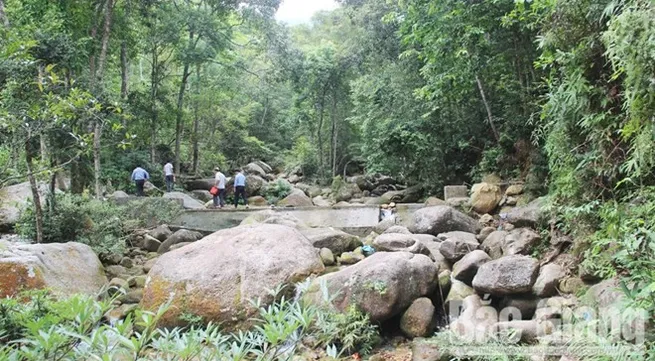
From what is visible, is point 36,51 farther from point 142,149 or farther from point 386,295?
point 142,149

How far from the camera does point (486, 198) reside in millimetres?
9258

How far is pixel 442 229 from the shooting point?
25.5ft

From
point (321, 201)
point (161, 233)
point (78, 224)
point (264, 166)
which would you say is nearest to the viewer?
point (78, 224)

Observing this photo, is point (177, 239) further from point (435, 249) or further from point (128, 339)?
point (128, 339)

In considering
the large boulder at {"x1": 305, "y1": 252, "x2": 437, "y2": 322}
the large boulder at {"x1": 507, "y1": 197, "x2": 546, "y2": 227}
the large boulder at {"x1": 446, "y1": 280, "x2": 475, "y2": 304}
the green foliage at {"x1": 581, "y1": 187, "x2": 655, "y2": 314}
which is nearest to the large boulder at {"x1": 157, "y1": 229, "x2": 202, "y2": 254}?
the large boulder at {"x1": 305, "y1": 252, "x2": 437, "y2": 322}

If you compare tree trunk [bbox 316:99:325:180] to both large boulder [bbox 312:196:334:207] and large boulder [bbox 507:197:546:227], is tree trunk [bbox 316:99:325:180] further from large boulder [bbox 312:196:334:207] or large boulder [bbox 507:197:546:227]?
large boulder [bbox 507:197:546:227]

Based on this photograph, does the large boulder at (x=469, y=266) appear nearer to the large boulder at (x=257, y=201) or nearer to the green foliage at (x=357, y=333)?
the green foliage at (x=357, y=333)

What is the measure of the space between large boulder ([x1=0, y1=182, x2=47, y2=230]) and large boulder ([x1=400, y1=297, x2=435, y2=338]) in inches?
278

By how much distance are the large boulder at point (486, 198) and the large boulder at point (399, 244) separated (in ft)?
10.0

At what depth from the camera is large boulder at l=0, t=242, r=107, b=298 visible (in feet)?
16.8

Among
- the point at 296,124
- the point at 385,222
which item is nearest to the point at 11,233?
the point at 385,222

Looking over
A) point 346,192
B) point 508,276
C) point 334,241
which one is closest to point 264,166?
point 346,192

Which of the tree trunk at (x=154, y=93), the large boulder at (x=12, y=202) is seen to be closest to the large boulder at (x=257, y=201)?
the tree trunk at (x=154, y=93)

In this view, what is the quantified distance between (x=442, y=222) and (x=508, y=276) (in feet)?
9.26
